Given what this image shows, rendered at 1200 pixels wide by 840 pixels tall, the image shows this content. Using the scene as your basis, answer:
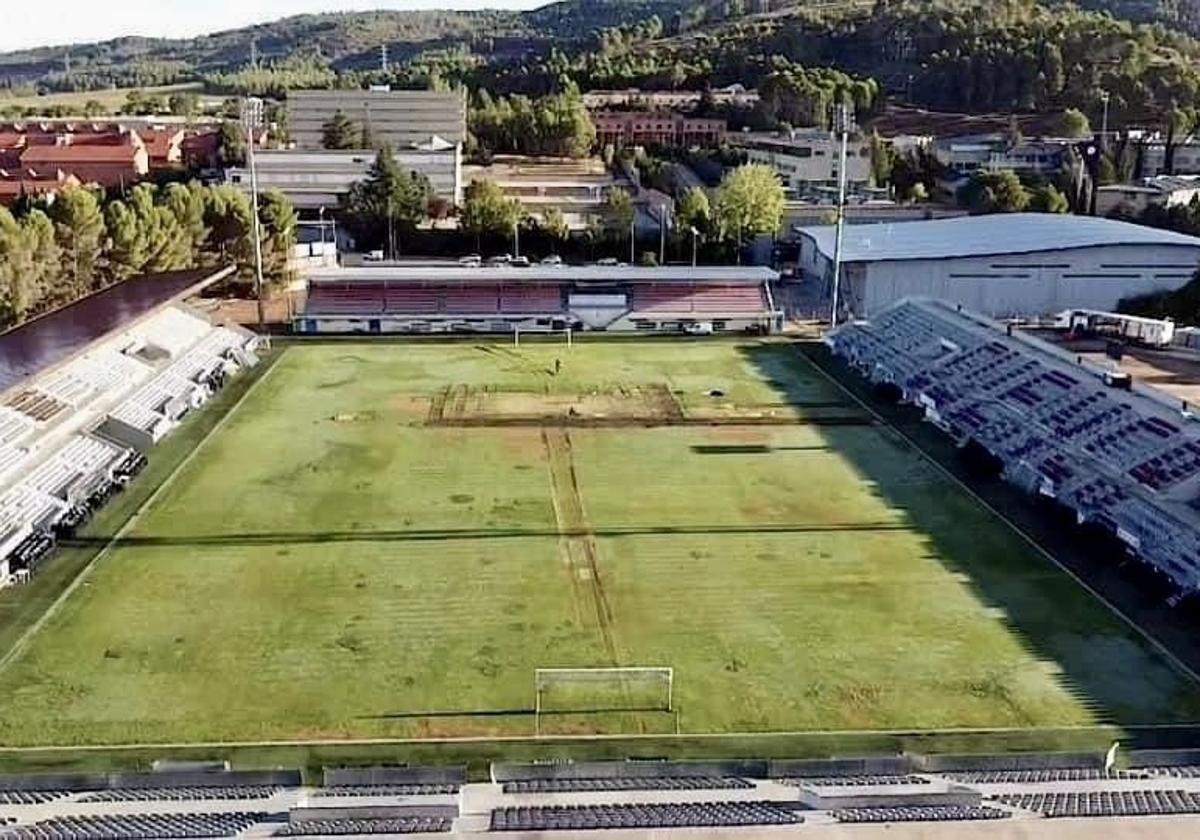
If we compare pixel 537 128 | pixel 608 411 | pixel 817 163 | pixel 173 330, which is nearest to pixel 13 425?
pixel 173 330

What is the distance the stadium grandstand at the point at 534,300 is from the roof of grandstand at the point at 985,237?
206 inches

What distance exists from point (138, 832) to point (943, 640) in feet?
38.3

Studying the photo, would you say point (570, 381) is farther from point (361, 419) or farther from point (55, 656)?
point (55, 656)

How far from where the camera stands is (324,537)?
22.1 metres

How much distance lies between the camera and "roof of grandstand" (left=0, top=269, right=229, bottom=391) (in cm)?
2661

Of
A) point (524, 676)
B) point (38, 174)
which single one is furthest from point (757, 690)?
point (38, 174)

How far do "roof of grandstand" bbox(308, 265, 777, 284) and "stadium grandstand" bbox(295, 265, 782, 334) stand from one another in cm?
4

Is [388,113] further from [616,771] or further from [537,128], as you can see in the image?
[616,771]

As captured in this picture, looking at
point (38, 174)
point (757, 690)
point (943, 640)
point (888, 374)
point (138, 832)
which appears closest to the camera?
point (138, 832)

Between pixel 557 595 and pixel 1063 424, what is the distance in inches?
526

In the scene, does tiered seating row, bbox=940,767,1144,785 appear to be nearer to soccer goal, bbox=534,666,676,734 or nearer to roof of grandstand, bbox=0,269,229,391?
soccer goal, bbox=534,666,676,734

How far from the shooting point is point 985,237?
156ft

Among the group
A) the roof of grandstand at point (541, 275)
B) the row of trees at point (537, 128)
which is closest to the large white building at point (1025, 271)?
the roof of grandstand at point (541, 275)

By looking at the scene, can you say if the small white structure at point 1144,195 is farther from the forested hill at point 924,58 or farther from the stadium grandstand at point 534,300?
the stadium grandstand at point 534,300
